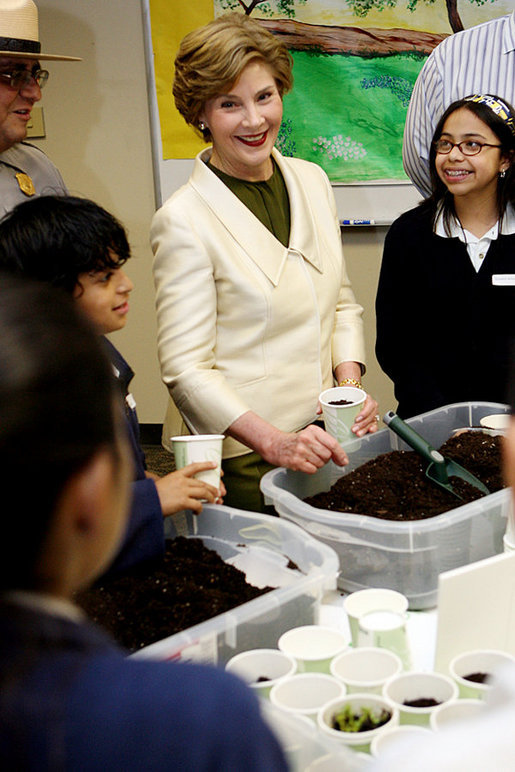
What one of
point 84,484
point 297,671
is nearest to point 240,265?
point 297,671

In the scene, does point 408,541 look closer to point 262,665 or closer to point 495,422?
point 262,665

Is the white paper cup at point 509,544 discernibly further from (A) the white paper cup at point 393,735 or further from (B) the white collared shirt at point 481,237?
(B) the white collared shirt at point 481,237

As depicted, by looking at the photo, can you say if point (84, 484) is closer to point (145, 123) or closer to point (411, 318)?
point (411, 318)

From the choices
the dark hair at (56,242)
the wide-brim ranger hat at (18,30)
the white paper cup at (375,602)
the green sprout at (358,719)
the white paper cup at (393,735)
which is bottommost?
the white paper cup at (375,602)

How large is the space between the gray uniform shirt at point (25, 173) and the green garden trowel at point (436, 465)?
114cm

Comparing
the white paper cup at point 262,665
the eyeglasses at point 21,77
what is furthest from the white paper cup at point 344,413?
the eyeglasses at point 21,77

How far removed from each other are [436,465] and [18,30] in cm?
155

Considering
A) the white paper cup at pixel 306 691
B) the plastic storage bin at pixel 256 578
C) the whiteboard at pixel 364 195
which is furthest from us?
the whiteboard at pixel 364 195

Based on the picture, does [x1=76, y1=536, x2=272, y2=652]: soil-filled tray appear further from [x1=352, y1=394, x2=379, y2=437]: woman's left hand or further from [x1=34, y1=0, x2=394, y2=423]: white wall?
[x1=34, y1=0, x2=394, y2=423]: white wall

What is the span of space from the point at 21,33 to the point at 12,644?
200 centimetres

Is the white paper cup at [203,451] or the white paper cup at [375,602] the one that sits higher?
the white paper cup at [203,451]

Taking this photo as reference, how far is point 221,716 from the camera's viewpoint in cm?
54

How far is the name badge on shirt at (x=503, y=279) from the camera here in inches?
82.4

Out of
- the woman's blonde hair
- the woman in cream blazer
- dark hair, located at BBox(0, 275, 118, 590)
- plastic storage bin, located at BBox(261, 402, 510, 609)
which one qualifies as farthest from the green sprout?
the woman's blonde hair
